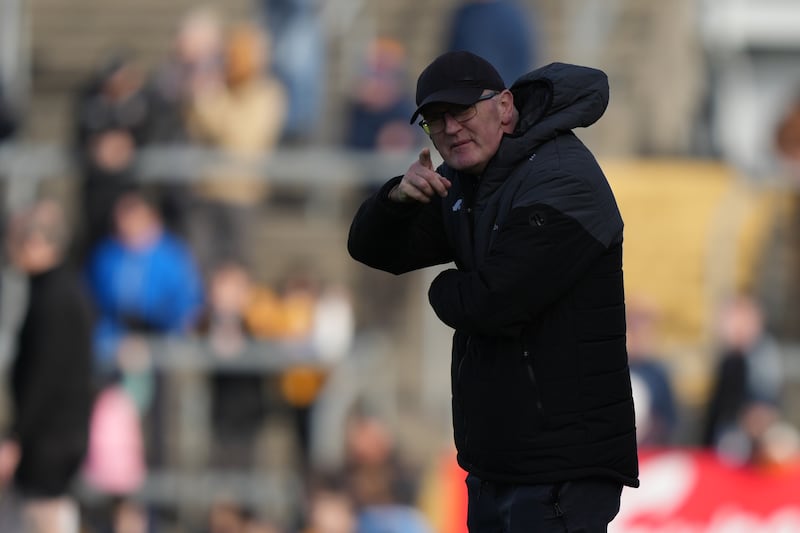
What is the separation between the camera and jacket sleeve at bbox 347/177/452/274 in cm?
460

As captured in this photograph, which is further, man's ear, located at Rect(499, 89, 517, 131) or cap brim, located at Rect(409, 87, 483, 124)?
man's ear, located at Rect(499, 89, 517, 131)

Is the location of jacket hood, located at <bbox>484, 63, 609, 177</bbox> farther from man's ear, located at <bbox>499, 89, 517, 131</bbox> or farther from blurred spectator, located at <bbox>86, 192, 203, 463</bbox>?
Answer: blurred spectator, located at <bbox>86, 192, 203, 463</bbox>

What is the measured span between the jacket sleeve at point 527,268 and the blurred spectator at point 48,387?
4287mm

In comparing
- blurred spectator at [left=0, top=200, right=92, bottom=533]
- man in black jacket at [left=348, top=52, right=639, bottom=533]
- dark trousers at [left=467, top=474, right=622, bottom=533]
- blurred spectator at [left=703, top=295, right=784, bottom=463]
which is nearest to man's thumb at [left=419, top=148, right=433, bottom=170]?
man in black jacket at [left=348, top=52, right=639, bottom=533]

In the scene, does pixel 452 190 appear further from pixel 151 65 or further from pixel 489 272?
pixel 151 65

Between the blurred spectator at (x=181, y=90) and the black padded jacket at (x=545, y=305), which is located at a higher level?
the blurred spectator at (x=181, y=90)

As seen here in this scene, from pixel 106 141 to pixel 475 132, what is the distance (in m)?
6.04

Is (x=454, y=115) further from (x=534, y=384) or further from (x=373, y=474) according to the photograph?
(x=373, y=474)

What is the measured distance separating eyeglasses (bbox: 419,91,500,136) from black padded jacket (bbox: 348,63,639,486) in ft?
0.42

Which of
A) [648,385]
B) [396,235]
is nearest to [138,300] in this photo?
[648,385]

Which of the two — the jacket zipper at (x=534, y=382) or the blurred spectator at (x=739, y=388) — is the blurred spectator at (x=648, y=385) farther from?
the jacket zipper at (x=534, y=382)

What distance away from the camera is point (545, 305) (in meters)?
4.29

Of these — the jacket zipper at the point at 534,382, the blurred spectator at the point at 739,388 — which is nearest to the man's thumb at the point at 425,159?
the jacket zipper at the point at 534,382

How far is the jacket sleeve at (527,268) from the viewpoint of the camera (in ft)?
13.9
